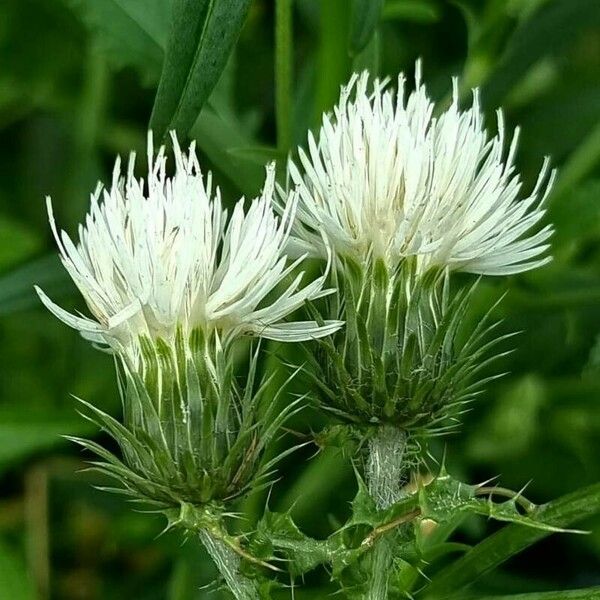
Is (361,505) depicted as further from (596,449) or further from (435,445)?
(596,449)

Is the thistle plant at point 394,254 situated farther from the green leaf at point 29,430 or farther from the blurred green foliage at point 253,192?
the green leaf at point 29,430

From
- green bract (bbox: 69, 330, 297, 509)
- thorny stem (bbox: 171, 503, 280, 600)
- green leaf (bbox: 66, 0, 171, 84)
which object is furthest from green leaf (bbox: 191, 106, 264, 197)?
thorny stem (bbox: 171, 503, 280, 600)

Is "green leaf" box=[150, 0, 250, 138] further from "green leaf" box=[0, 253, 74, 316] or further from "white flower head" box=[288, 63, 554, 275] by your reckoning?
"green leaf" box=[0, 253, 74, 316]

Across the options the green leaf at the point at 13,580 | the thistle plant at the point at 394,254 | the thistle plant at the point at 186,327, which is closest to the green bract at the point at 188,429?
the thistle plant at the point at 186,327

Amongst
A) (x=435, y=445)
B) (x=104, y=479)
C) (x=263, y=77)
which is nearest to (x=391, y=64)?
(x=263, y=77)

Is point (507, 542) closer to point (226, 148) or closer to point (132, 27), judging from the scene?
point (226, 148)

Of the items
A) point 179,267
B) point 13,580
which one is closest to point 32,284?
point 13,580

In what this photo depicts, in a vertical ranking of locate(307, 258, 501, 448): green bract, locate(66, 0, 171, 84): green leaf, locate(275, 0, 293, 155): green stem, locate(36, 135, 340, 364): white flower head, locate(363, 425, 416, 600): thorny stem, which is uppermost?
locate(66, 0, 171, 84): green leaf
